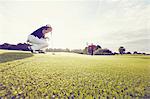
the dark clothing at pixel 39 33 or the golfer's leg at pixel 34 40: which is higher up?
the dark clothing at pixel 39 33

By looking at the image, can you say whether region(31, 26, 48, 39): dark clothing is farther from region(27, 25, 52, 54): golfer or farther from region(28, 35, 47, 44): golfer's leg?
region(28, 35, 47, 44): golfer's leg

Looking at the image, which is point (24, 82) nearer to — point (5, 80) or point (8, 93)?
point (5, 80)

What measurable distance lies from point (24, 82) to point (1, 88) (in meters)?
1.67

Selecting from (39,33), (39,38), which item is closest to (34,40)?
(39,38)

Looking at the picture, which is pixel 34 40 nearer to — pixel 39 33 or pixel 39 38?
pixel 39 38

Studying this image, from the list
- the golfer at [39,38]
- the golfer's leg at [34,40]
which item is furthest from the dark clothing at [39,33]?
the golfer's leg at [34,40]

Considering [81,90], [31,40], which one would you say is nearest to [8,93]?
[81,90]

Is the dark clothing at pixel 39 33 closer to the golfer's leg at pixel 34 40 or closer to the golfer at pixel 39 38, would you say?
the golfer at pixel 39 38

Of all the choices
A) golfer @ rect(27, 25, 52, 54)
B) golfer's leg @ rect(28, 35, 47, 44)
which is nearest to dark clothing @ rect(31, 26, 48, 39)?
golfer @ rect(27, 25, 52, 54)

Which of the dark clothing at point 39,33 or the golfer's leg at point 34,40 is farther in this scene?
the dark clothing at point 39,33

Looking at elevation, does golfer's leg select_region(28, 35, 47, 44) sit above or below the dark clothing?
below

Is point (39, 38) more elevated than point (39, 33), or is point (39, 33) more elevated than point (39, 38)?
point (39, 33)

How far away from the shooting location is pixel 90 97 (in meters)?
8.60

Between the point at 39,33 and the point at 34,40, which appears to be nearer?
the point at 34,40
